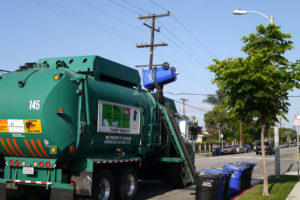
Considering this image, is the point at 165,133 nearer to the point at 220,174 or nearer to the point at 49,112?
the point at 220,174

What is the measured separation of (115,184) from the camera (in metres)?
9.27

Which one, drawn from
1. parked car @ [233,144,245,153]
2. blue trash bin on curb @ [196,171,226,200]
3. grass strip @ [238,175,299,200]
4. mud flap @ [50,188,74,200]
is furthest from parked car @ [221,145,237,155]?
mud flap @ [50,188,74,200]

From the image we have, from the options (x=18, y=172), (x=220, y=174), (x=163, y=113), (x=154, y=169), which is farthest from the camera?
(x=154, y=169)

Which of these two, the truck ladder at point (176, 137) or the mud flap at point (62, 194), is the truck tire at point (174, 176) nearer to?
the truck ladder at point (176, 137)

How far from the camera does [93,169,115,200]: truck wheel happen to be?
828cm

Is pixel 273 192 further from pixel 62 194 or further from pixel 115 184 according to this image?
pixel 62 194

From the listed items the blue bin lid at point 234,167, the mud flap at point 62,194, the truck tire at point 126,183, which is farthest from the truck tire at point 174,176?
the mud flap at point 62,194

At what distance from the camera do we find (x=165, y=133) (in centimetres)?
1252

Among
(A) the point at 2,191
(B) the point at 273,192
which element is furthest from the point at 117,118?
(B) the point at 273,192

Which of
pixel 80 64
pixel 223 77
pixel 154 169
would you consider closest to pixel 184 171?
pixel 154 169

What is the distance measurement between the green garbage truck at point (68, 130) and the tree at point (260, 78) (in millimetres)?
3331

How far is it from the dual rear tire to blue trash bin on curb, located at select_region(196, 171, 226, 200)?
193 centimetres

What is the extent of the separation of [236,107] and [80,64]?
205 inches

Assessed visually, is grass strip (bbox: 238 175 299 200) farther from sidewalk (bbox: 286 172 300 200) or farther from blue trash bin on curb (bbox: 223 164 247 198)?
blue trash bin on curb (bbox: 223 164 247 198)
